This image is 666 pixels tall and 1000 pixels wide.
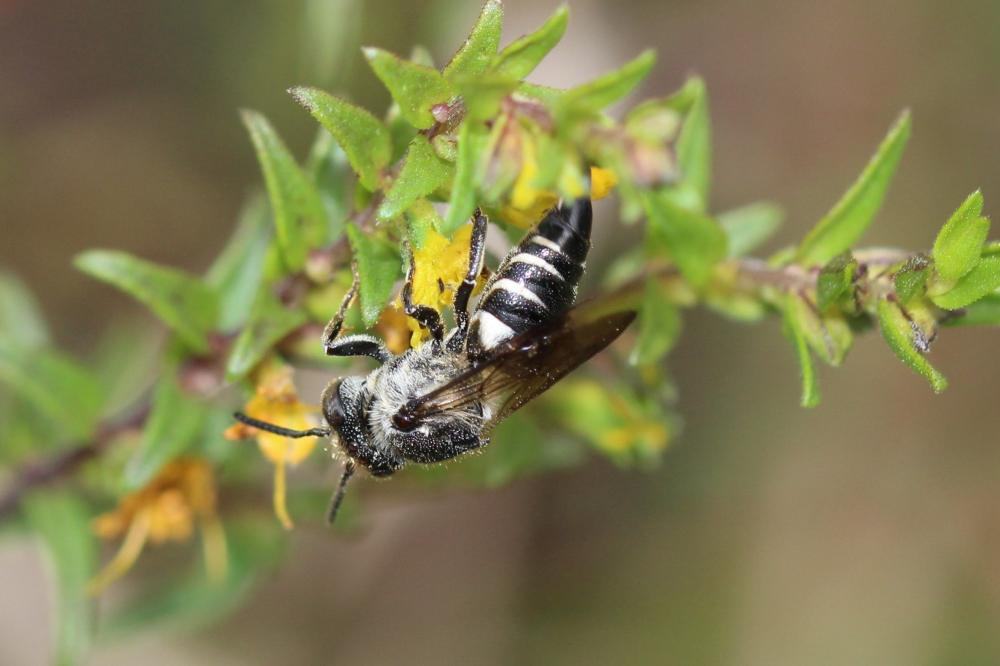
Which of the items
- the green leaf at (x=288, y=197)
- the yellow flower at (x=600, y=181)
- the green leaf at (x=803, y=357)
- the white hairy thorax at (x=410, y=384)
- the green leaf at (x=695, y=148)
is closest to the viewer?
the yellow flower at (x=600, y=181)

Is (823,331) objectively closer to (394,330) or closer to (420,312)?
(420,312)

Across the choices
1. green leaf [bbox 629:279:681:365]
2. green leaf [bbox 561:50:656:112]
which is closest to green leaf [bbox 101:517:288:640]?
green leaf [bbox 629:279:681:365]

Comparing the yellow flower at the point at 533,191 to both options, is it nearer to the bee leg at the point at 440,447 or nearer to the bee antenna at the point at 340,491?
the bee leg at the point at 440,447

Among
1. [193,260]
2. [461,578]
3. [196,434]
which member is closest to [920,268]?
[196,434]

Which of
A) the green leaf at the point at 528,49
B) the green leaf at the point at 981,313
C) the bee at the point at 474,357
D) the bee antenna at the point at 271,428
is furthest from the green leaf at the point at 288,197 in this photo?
the green leaf at the point at 981,313

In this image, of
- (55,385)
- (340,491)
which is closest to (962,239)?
(340,491)

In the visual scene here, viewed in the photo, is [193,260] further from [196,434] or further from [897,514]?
[897,514]
